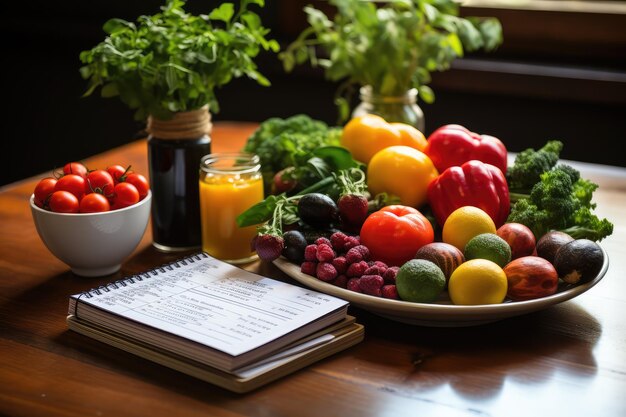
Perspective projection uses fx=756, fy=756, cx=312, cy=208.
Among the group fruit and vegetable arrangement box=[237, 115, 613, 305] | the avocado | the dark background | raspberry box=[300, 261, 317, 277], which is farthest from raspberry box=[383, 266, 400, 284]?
the dark background

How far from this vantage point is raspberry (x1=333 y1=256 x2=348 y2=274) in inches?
40.6

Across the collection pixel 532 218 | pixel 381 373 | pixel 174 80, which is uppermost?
pixel 174 80

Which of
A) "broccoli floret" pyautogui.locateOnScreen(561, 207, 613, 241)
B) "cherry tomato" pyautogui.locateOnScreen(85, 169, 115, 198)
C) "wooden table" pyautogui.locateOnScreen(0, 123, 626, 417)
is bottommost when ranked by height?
"wooden table" pyautogui.locateOnScreen(0, 123, 626, 417)

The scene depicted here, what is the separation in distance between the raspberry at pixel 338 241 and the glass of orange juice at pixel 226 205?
7.3 inches

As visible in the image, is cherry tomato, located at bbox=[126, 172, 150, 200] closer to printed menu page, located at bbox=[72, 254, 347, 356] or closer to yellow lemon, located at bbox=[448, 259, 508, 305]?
printed menu page, located at bbox=[72, 254, 347, 356]

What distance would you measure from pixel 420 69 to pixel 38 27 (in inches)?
70.1

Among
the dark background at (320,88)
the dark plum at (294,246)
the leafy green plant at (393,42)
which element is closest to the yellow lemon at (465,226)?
the dark plum at (294,246)

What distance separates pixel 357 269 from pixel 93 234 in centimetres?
39

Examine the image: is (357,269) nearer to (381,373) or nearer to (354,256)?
(354,256)

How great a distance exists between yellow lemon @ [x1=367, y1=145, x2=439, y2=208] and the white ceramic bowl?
0.38 m

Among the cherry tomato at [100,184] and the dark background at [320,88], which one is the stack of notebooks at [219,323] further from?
the dark background at [320,88]

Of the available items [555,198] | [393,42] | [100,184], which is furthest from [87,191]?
[393,42]

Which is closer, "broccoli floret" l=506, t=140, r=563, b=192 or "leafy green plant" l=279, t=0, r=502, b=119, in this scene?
"broccoli floret" l=506, t=140, r=563, b=192

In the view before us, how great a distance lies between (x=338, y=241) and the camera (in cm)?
105
